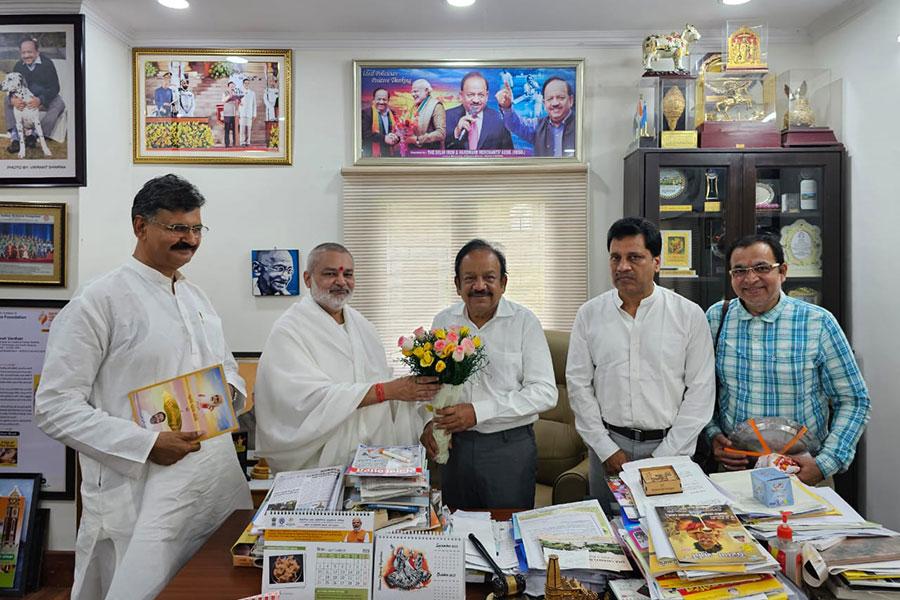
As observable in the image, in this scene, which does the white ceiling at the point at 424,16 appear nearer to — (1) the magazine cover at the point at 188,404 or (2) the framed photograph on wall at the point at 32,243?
(2) the framed photograph on wall at the point at 32,243

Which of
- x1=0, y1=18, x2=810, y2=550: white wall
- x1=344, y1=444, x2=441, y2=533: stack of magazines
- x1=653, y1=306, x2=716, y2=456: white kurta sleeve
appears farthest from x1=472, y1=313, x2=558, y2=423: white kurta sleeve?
x1=0, y1=18, x2=810, y2=550: white wall

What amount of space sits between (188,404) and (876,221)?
356 cm

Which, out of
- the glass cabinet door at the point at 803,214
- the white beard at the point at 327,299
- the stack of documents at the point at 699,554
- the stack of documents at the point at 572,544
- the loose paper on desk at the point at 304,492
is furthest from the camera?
the glass cabinet door at the point at 803,214

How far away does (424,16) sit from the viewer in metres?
3.64

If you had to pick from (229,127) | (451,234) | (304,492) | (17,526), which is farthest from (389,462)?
(229,127)

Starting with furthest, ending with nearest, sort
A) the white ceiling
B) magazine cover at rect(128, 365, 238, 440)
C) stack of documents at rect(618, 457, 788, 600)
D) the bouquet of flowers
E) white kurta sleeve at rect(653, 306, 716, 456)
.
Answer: the white ceiling < white kurta sleeve at rect(653, 306, 716, 456) < the bouquet of flowers < magazine cover at rect(128, 365, 238, 440) < stack of documents at rect(618, 457, 788, 600)

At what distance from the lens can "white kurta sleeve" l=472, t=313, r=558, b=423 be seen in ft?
7.55

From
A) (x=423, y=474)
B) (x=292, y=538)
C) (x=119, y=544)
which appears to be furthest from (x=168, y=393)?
(x=423, y=474)

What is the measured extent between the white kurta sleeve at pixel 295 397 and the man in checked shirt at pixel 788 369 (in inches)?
56.0

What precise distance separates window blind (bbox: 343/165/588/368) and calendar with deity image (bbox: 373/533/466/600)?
8.57 ft

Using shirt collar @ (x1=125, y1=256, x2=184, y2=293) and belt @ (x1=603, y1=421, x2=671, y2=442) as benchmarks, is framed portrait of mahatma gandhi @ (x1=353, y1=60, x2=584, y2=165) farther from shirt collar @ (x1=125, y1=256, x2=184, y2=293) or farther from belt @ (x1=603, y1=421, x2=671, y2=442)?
belt @ (x1=603, y1=421, x2=671, y2=442)

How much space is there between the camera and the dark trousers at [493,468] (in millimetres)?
2373

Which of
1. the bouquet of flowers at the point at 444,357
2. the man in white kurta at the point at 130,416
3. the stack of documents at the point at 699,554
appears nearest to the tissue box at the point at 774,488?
the stack of documents at the point at 699,554

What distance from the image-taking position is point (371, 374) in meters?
2.40
